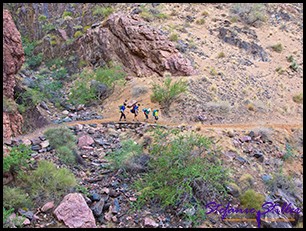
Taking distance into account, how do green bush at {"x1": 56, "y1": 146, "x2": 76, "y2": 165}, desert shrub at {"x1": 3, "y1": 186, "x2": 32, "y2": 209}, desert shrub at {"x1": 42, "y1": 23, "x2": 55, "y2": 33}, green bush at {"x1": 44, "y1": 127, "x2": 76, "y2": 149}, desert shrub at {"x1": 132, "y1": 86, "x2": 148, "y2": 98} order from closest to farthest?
desert shrub at {"x1": 3, "y1": 186, "x2": 32, "y2": 209}
green bush at {"x1": 56, "y1": 146, "x2": 76, "y2": 165}
green bush at {"x1": 44, "y1": 127, "x2": 76, "y2": 149}
desert shrub at {"x1": 132, "y1": 86, "x2": 148, "y2": 98}
desert shrub at {"x1": 42, "y1": 23, "x2": 55, "y2": 33}

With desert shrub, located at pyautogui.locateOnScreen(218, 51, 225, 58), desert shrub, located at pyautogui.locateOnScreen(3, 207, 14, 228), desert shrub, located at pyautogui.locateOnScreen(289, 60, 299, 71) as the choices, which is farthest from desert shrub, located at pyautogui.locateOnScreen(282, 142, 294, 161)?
desert shrub, located at pyautogui.locateOnScreen(289, 60, 299, 71)

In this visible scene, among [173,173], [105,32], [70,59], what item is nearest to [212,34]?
[105,32]

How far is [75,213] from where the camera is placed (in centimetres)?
632

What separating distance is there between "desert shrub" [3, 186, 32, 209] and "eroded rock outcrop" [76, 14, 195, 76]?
35.8ft

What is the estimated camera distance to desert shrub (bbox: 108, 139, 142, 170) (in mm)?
8383

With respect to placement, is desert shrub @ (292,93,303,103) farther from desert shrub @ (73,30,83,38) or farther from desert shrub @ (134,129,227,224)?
desert shrub @ (73,30,83,38)

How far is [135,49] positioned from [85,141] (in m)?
8.67

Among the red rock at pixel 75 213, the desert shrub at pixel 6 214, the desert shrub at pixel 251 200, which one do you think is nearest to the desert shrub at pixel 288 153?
the desert shrub at pixel 251 200

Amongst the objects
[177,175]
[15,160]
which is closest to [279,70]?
[177,175]

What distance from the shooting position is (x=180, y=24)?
2047 centimetres

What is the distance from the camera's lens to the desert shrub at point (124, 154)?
838cm

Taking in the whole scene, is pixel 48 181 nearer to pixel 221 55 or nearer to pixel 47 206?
pixel 47 206

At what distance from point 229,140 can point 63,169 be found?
5874mm

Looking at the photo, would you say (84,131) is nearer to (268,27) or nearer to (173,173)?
(173,173)
